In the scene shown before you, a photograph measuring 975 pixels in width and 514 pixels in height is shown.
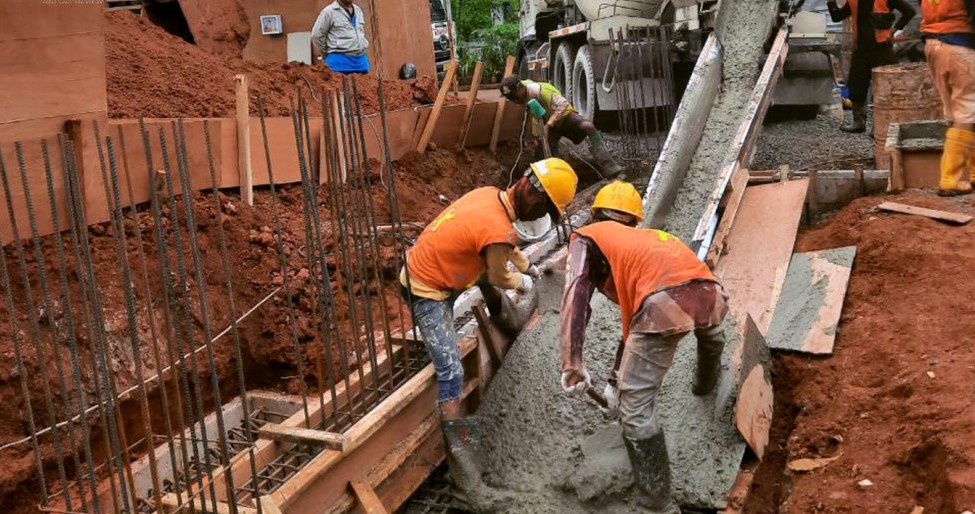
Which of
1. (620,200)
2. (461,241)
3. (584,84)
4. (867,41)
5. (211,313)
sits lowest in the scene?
(211,313)

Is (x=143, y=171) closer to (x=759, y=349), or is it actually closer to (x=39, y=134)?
(x=39, y=134)

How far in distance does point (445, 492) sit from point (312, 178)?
72.8 inches

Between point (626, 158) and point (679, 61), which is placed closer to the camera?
point (626, 158)

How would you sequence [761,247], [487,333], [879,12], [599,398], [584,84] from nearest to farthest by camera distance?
[599,398] → [487,333] → [761,247] → [879,12] → [584,84]

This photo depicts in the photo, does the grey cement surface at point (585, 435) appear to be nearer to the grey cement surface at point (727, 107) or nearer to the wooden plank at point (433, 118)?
the grey cement surface at point (727, 107)

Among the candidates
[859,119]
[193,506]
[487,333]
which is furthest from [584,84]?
[193,506]

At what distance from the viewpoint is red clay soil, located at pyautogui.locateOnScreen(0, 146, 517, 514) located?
151 inches

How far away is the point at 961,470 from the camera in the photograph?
3.43 m

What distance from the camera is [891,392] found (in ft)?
13.8

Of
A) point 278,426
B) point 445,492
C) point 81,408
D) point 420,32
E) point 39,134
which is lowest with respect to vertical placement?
point 445,492

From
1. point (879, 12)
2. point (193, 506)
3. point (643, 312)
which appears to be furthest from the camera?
point (879, 12)

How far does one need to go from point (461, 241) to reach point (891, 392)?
223 centimetres

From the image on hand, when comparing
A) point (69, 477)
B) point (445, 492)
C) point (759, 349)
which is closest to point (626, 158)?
point (759, 349)

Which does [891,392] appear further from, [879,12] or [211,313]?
[879,12]
